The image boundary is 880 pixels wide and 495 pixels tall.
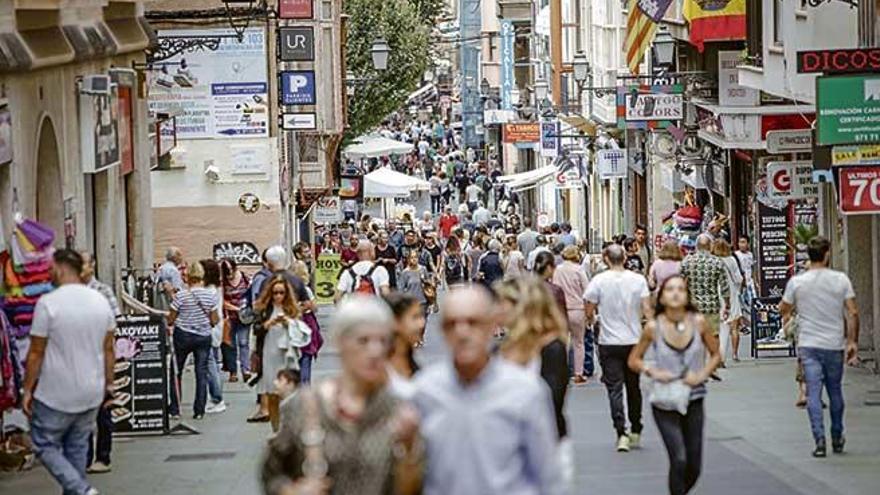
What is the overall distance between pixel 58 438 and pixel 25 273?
10.2 ft

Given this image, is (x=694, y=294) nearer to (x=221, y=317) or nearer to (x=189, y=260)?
(x=221, y=317)

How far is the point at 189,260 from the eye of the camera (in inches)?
1635

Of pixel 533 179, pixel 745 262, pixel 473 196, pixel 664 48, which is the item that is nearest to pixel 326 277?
pixel 664 48

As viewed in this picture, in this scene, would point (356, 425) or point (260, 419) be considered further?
point (260, 419)

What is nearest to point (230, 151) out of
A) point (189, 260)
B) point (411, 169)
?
point (189, 260)

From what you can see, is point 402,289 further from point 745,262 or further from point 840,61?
point 840,61

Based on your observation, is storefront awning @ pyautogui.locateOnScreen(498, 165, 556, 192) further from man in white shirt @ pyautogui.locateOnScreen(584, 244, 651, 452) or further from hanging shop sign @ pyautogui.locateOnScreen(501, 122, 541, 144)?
man in white shirt @ pyautogui.locateOnScreen(584, 244, 651, 452)

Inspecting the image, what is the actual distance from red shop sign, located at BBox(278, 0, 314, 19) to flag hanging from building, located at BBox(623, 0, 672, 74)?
5712mm

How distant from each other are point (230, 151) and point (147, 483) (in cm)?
2370

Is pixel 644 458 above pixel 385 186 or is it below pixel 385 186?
below

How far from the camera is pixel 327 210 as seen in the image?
190 feet

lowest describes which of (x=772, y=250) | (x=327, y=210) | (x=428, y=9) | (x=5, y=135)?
(x=772, y=250)

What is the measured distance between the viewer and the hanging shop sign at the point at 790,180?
29500 millimetres

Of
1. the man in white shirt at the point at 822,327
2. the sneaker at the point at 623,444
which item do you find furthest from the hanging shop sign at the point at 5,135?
the man in white shirt at the point at 822,327
